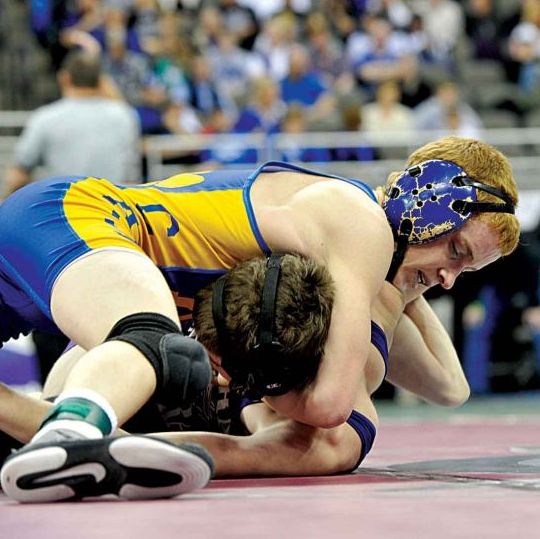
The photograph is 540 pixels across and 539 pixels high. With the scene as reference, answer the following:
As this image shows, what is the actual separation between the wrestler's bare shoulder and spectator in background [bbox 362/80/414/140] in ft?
20.2

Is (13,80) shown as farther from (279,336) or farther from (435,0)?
(279,336)

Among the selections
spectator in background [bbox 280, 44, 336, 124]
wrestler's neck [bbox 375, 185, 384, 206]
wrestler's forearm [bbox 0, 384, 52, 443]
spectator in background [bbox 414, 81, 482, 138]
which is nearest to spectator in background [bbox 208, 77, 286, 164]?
spectator in background [bbox 280, 44, 336, 124]

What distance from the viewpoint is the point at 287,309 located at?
8.39 feet

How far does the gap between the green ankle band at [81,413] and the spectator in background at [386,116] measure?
7.03m

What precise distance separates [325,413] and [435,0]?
947cm

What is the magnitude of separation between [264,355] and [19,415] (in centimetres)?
63

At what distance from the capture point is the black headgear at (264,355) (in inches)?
100

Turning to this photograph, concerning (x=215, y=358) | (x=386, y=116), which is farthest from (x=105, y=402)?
(x=386, y=116)

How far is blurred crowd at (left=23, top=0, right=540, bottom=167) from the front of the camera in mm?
9203

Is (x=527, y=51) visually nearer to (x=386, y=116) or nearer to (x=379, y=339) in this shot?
(x=386, y=116)

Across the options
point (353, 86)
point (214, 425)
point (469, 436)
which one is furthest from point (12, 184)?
point (353, 86)

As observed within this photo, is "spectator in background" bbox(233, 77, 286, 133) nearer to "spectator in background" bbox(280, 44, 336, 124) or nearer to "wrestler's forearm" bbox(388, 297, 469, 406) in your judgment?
"spectator in background" bbox(280, 44, 336, 124)

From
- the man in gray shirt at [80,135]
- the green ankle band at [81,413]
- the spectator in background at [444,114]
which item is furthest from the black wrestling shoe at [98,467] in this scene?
the spectator in background at [444,114]

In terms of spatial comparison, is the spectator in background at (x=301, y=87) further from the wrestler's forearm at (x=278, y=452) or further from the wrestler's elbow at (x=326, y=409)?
the wrestler's elbow at (x=326, y=409)
